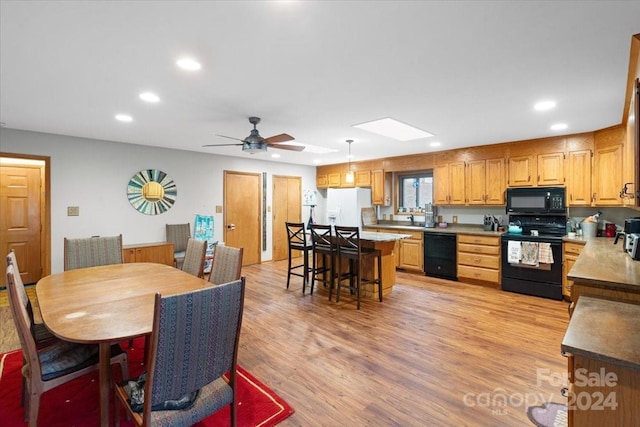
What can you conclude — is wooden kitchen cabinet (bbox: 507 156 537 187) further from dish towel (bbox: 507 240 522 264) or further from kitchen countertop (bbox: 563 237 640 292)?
kitchen countertop (bbox: 563 237 640 292)

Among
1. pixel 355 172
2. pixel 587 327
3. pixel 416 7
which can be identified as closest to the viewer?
pixel 587 327

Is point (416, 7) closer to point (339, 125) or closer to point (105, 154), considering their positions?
point (339, 125)

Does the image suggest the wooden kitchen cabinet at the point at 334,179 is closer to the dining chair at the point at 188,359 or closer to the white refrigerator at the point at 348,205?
the white refrigerator at the point at 348,205

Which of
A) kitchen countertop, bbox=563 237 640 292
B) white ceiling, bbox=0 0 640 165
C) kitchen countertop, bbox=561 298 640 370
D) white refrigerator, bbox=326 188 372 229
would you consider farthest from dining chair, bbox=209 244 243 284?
white refrigerator, bbox=326 188 372 229

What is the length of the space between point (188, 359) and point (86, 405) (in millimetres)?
1363

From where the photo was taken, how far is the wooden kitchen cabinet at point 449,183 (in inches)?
207

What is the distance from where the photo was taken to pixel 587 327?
4.48 feet

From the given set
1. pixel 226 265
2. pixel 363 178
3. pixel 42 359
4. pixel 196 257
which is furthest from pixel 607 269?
pixel 363 178

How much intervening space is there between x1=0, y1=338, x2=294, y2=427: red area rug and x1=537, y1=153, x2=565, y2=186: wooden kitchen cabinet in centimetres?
458

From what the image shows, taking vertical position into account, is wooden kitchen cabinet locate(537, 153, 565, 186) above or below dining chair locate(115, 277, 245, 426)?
above

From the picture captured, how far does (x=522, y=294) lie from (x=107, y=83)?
17.9 feet

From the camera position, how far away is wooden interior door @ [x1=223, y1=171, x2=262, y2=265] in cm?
612

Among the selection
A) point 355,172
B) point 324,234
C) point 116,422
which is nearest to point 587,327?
point 116,422

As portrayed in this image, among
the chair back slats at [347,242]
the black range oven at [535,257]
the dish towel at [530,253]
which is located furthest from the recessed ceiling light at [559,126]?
the chair back slats at [347,242]
